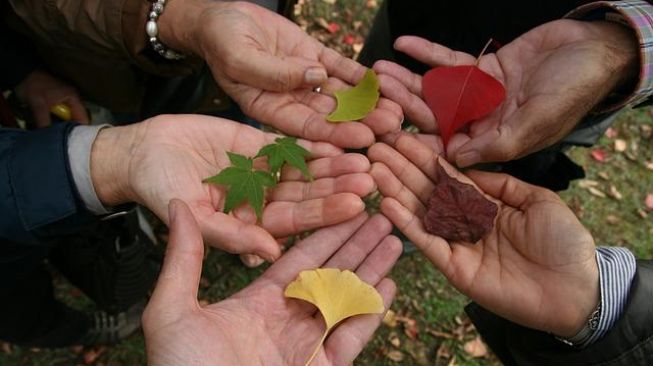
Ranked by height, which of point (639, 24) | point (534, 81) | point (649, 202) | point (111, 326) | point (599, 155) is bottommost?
point (111, 326)

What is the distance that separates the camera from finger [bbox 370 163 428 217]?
189 centimetres

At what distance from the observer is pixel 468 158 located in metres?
1.91

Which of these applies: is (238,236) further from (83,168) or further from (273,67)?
(273,67)

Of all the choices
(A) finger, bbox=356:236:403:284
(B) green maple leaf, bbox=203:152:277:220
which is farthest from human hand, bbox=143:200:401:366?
(B) green maple leaf, bbox=203:152:277:220

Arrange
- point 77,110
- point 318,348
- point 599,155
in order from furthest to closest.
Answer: point 599,155 < point 77,110 < point 318,348

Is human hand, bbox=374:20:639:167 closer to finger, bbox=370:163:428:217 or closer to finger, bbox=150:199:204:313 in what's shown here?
finger, bbox=370:163:428:217

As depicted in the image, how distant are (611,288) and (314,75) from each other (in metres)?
1.18

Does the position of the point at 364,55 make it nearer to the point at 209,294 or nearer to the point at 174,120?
the point at 174,120

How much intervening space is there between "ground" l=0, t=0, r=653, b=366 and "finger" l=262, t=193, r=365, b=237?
1.59 metres

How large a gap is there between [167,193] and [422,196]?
859 mm

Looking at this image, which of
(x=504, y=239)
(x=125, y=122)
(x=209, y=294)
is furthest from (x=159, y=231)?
(x=504, y=239)

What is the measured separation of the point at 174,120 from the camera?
5.99 feet

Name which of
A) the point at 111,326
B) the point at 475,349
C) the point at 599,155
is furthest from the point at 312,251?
the point at 599,155

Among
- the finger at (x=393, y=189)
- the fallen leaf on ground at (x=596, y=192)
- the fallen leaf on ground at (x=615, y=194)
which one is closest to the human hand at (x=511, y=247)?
the finger at (x=393, y=189)
